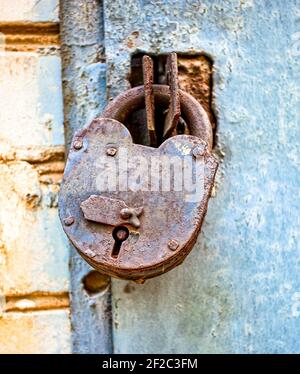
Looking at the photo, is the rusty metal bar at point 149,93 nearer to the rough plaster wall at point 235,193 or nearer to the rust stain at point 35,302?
the rough plaster wall at point 235,193

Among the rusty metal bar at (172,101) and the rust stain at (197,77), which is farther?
the rust stain at (197,77)

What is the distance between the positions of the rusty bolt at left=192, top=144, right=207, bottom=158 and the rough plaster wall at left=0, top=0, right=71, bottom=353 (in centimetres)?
26

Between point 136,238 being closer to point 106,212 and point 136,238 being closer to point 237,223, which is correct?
point 106,212

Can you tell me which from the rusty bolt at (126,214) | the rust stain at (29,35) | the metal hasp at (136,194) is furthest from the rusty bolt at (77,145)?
the rust stain at (29,35)

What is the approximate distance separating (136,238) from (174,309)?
0.21m

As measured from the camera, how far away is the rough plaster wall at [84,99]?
84 cm

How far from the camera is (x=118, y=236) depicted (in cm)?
68

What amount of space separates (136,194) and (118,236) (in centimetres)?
6

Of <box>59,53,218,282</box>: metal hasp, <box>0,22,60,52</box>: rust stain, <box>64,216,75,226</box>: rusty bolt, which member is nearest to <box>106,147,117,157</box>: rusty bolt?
<box>59,53,218,282</box>: metal hasp

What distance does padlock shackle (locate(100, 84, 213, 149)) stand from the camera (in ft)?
2.39

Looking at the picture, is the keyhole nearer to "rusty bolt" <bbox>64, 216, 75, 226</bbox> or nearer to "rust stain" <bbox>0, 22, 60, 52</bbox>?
"rusty bolt" <bbox>64, 216, 75, 226</bbox>

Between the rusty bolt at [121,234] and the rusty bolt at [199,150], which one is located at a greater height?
the rusty bolt at [199,150]

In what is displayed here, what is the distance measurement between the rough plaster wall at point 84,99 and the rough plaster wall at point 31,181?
0.05 ft

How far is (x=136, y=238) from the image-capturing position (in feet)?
2.22
